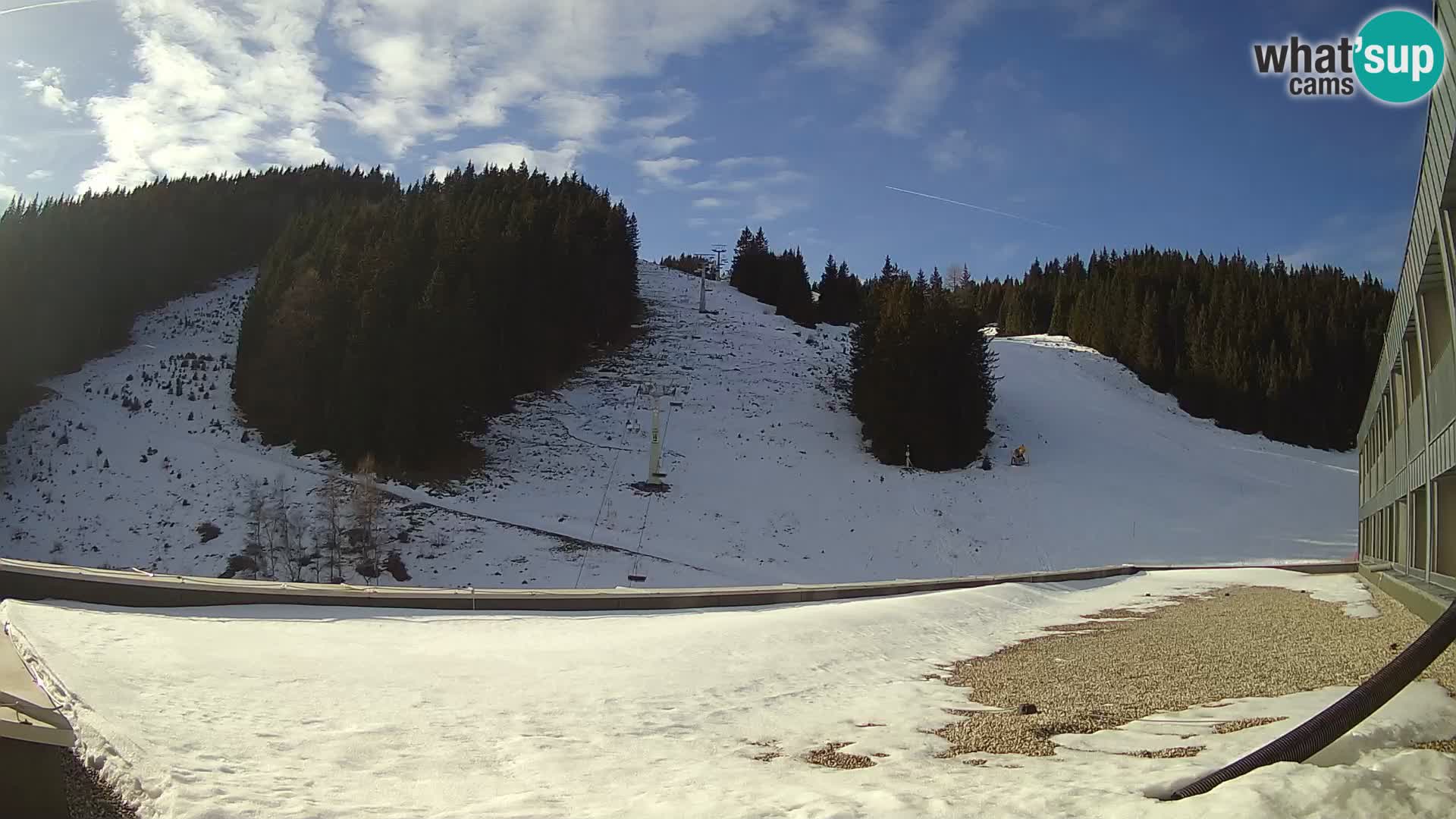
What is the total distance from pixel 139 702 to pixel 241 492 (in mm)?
27364

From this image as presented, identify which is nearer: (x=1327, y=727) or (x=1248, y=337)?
(x=1327, y=727)

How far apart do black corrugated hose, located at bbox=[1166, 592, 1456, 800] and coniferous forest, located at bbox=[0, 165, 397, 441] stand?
45.5 meters

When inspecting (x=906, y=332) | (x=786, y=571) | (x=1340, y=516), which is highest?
(x=906, y=332)

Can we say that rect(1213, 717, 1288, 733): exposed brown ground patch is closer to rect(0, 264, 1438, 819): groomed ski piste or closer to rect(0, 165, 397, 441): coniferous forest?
rect(0, 264, 1438, 819): groomed ski piste

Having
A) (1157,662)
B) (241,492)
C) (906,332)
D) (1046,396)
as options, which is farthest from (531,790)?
(1046,396)

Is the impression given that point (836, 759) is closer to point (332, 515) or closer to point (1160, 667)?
point (1160, 667)

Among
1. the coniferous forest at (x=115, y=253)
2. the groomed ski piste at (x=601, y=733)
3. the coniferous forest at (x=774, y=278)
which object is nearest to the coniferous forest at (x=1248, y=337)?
the coniferous forest at (x=774, y=278)

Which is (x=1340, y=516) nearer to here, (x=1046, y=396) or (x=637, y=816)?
(x=1046, y=396)

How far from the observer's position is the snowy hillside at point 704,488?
2698 cm

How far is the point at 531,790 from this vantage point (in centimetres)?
441

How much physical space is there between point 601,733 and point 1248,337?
5367 centimetres

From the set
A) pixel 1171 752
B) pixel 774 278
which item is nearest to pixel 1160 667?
pixel 1171 752

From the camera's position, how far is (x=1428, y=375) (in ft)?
31.5

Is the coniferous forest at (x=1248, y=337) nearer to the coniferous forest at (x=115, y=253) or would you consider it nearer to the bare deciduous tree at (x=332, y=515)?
the bare deciduous tree at (x=332, y=515)
